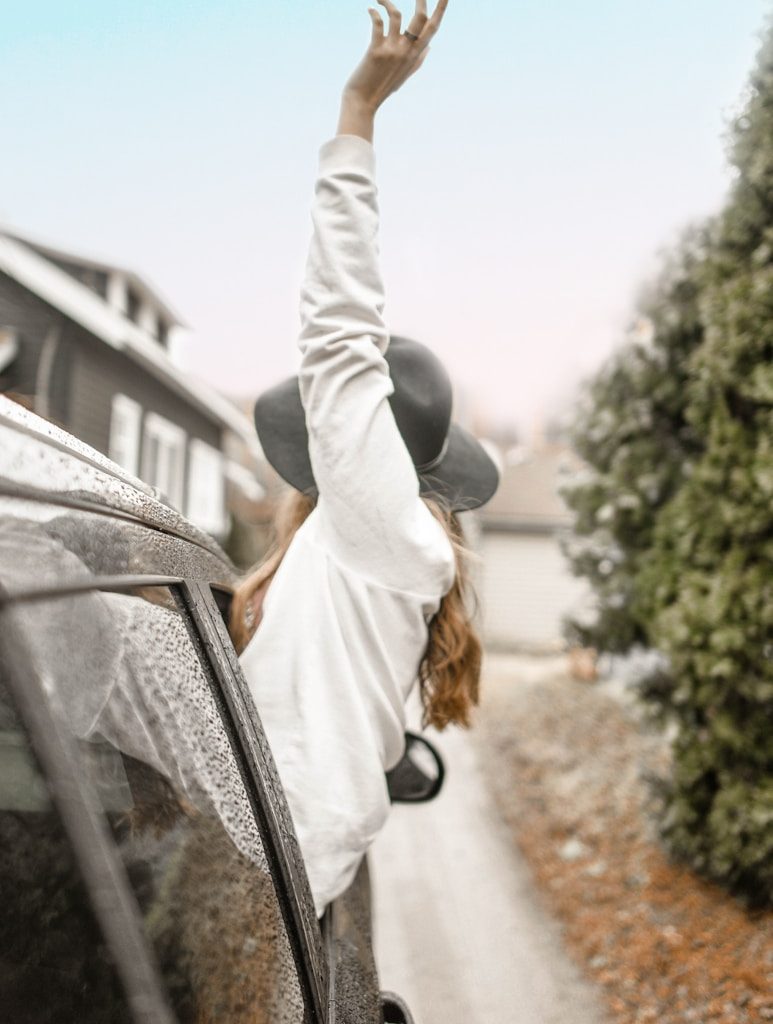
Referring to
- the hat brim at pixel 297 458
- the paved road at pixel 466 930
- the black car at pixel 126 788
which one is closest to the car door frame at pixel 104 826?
the black car at pixel 126 788

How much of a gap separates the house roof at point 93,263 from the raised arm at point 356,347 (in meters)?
13.0

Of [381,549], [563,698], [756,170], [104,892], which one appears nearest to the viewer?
[104,892]

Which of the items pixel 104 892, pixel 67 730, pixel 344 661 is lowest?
pixel 344 661

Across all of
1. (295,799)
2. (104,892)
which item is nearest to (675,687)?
(295,799)

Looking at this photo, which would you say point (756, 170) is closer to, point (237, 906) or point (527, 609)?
point (237, 906)

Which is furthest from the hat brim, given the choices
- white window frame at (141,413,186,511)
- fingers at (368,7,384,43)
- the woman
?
white window frame at (141,413,186,511)

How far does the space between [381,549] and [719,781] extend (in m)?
3.27

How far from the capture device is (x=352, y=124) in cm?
176

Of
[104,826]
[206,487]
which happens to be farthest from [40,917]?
[206,487]

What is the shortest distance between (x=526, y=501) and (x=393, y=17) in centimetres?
2191

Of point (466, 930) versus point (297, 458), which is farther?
point (466, 930)

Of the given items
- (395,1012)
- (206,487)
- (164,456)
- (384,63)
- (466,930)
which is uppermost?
(384,63)

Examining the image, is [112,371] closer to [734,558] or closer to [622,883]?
[622,883]

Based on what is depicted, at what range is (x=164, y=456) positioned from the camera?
57.5 ft
